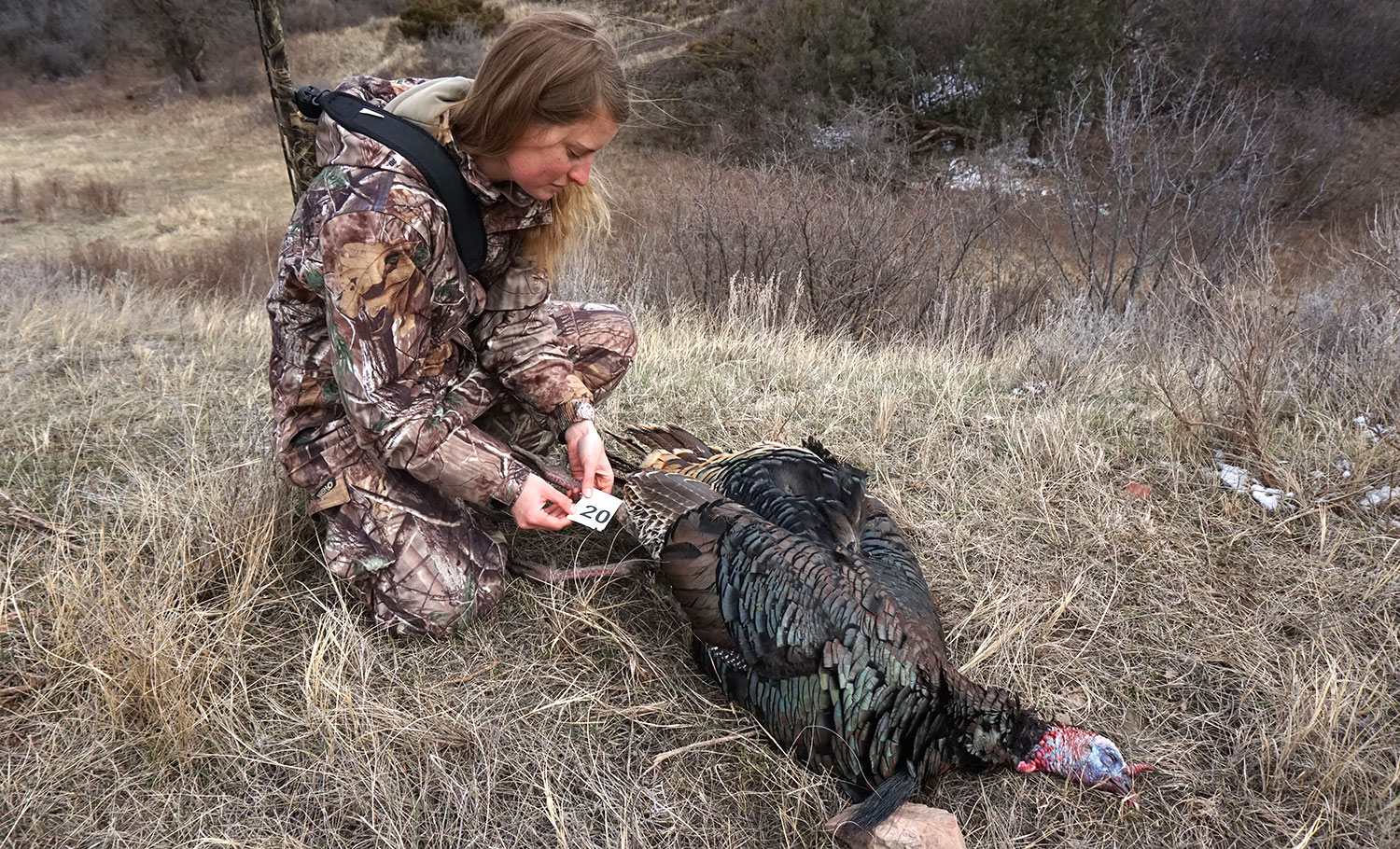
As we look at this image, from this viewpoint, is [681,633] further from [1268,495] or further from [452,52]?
[452,52]

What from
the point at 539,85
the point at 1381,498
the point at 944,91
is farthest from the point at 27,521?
the point at 944,91

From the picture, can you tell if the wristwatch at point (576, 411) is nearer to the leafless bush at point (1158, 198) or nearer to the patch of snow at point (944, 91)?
the leafless bush at point (1158, 198)

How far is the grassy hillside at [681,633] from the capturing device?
199 centimetres

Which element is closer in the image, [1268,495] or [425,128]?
[425,128]

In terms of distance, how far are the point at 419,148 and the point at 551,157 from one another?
35 centimetres

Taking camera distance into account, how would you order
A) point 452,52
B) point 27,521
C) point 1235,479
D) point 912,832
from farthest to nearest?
point 452,52 → point 1235,479 → point 27,521 → point 912,832

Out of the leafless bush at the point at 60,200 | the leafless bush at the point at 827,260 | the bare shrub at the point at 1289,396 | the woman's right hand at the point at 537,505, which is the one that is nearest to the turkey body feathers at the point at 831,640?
the woman's right hand at the point at 537,505

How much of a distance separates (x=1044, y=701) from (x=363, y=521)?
6.98 ft

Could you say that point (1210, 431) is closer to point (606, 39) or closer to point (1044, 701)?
point (1044, 701)

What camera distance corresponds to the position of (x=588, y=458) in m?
2.48

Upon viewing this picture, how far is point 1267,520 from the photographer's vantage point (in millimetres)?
2992

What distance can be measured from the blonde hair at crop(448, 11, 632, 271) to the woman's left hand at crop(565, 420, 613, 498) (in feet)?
2.90

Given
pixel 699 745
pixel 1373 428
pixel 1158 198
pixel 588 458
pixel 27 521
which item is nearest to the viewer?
pixel 699 745

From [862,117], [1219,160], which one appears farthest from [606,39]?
[862,117]
